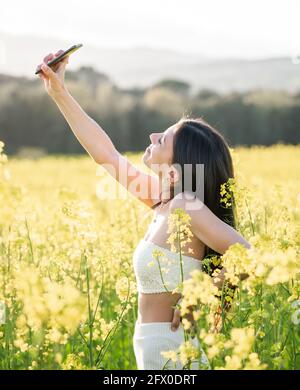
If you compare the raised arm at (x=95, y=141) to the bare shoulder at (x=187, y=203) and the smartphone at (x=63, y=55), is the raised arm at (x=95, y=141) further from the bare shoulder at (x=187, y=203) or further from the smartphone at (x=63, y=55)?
the bare shoulder at (x=187, y=203)

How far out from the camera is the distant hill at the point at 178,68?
1182 inches

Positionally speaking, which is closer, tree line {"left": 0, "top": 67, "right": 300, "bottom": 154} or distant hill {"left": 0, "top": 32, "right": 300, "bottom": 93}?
tree line {"left": 0, "top": 67, "right": 300, "bottom": 154}

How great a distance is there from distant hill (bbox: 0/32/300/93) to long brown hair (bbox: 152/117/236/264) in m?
24.6

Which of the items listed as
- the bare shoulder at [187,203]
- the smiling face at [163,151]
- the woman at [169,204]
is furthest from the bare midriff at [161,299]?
the smiling face at [163,151]

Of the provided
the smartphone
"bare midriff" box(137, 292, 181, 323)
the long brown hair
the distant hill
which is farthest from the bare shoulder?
the distant hill

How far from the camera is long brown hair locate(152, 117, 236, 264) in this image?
10.3 feet

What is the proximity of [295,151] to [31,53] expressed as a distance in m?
10.7

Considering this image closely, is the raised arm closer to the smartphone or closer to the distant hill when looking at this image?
the smartphone

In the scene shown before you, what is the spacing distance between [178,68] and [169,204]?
38.5m

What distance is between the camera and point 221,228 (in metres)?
2.91

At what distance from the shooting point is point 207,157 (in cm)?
316
